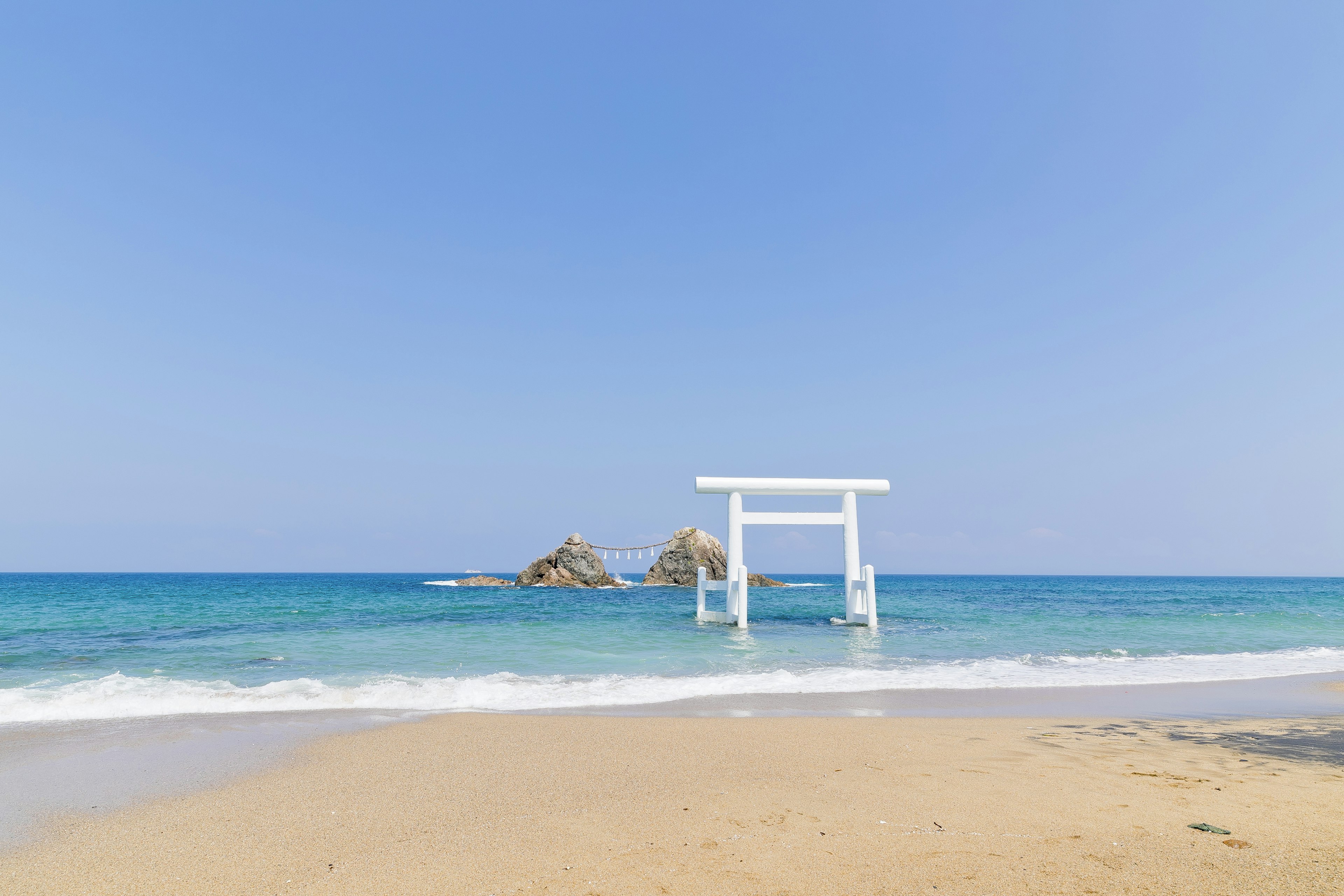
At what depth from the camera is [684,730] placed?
21.1 feet

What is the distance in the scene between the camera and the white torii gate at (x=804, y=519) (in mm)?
18047

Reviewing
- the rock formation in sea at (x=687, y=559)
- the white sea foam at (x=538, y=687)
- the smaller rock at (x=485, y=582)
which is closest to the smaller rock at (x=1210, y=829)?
the white sea foam at (x=538, y=687)

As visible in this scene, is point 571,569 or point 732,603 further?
point 571,569

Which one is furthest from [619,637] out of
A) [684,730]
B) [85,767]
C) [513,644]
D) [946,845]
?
[946,845]

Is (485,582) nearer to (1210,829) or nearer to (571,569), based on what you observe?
(571,569)

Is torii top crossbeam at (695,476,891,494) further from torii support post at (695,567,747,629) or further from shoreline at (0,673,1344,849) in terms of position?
shoreline at (0,673,1344,849)

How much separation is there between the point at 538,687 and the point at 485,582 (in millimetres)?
46394

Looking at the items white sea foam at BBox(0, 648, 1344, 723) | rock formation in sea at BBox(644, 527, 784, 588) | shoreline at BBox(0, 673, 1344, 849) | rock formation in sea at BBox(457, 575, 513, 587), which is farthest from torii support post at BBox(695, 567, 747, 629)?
rock formation in sea at BBox(457, 575, 513, 587)

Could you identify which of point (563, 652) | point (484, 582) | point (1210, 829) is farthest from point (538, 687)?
point (484, 582)

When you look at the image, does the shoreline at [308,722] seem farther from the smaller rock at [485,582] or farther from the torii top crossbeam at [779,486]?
the smaller rock at [485,582]

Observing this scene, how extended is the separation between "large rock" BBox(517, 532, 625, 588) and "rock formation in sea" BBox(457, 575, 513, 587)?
3917mm

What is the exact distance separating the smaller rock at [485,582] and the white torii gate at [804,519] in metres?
34.7

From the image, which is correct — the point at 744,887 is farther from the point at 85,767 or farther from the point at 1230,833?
the point at 85,767

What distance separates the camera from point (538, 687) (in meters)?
9.11
